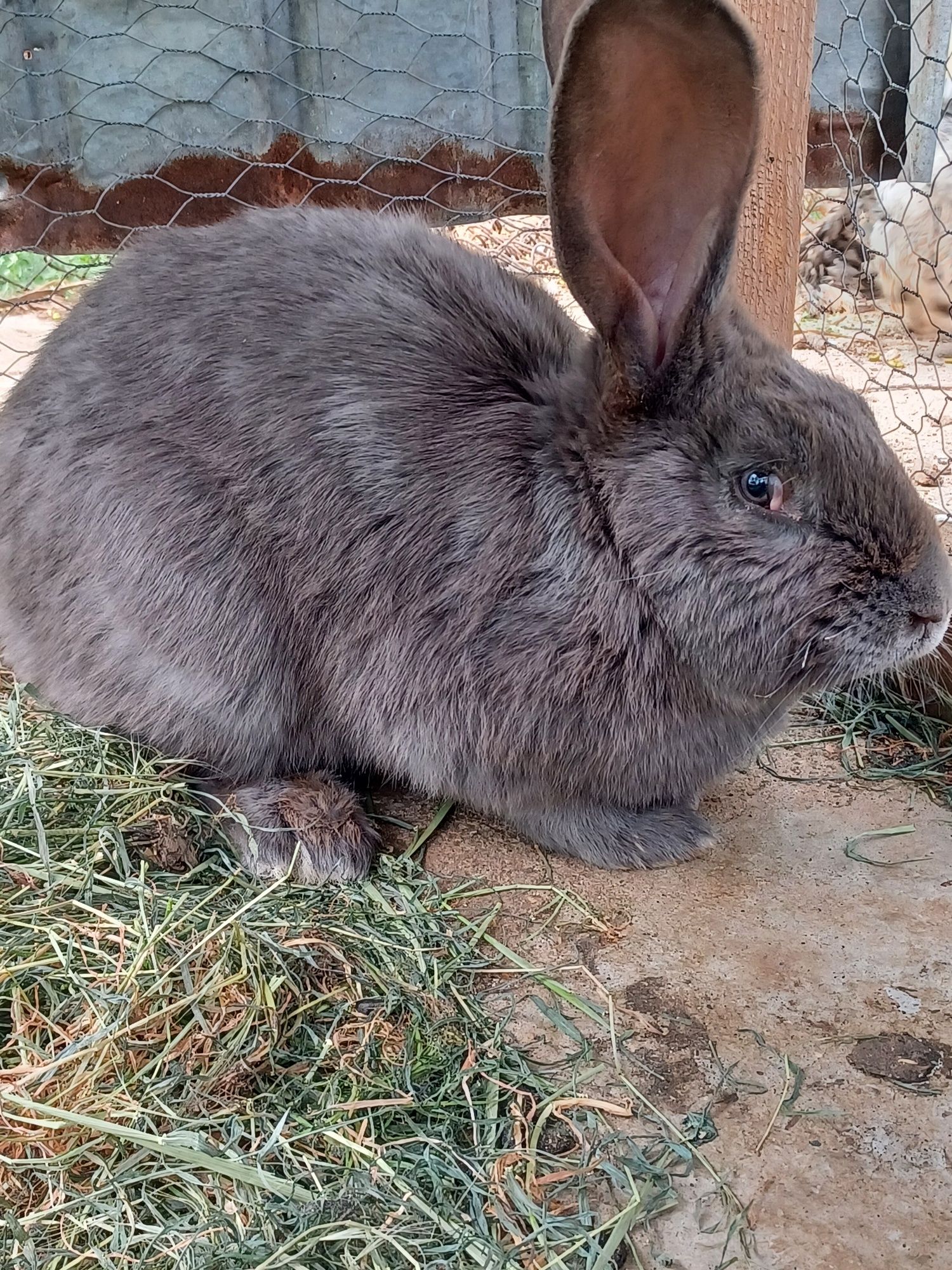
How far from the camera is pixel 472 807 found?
7.68 ft

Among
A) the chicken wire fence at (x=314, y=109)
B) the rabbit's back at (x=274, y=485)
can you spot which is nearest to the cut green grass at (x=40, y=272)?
the chicken wire fence at (x=314, y=109)

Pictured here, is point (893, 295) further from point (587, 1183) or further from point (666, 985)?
point (587, 1183)

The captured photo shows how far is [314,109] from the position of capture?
358 centimetres

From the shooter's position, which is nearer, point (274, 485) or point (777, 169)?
point (274, 485)

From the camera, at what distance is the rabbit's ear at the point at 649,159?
1561 mm

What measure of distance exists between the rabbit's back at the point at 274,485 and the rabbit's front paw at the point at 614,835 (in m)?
0.39

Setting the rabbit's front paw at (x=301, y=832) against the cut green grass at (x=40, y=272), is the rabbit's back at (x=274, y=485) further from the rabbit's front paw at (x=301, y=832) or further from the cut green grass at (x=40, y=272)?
the cut green grass at (x=40, y=272)

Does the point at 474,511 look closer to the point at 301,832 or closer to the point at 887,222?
the point at 301,832

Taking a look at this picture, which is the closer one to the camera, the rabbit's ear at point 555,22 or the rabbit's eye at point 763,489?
the rabbit's eye at point 763,489

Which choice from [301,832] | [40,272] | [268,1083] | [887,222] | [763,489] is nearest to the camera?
[268,1083]

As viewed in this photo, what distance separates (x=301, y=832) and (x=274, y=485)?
0.66m

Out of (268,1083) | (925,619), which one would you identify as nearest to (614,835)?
(925,619)

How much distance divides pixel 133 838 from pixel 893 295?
5129mm

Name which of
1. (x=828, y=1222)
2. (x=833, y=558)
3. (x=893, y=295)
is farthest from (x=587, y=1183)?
(x=893, y=295)
